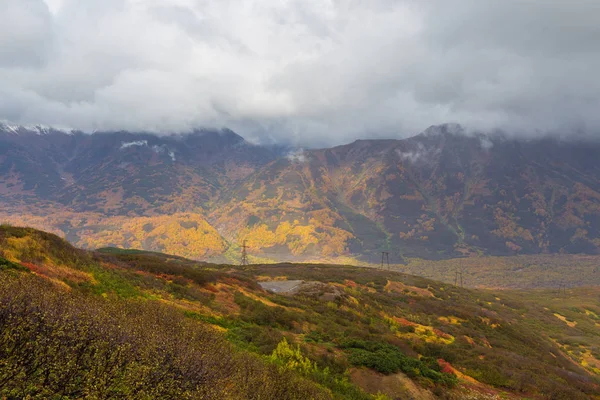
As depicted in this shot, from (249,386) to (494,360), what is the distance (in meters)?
23.5

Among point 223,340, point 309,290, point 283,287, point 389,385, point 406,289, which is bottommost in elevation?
point 406,289

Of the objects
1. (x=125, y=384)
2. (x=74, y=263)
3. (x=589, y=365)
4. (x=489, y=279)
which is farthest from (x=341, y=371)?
(x=489, y=279)

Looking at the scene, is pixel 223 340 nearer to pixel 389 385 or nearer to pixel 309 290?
pixel 389 385

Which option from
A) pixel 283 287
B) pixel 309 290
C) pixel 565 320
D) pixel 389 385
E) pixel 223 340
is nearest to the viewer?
pixel 223 340

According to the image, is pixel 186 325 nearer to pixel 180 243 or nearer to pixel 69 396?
pixel 69 396

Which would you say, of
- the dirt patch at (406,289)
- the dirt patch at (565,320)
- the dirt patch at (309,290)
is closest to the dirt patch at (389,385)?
the dirt patch at (309,290)

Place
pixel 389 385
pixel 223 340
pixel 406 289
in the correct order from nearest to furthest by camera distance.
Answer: pixel 223 340 < pixel 389 385 < pixel 406 289

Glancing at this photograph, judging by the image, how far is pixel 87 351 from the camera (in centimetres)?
584

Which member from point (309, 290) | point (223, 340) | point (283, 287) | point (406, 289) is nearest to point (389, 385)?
point (223, 340)

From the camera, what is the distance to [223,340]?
38.1 ft

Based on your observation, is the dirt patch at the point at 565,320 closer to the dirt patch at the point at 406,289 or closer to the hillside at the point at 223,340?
the hillside at the point at 223,340

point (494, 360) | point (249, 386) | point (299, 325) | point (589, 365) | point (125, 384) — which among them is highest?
point (125, 384)

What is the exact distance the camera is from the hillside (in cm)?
563

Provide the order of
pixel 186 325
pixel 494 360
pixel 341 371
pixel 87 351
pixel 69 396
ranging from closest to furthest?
pixel 69 396 → pixel 87 351 → pixel 186 325 → pixel 341 371 → pixel 494 360
